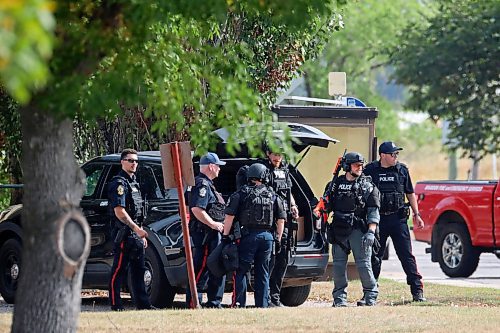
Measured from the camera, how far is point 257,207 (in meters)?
12.3

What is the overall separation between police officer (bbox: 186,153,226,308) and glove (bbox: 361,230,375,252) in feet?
4.97

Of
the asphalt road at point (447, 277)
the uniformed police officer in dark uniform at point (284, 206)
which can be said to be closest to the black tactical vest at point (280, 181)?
the uniformed police officer in dark uniform at point (284, 206)

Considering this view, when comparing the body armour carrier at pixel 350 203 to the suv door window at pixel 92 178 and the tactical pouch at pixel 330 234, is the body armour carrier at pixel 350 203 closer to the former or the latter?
the tactical pouch at pixel 330 234

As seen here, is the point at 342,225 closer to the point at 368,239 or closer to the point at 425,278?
the point at 368,239

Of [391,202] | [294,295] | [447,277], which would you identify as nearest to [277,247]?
[294,295]

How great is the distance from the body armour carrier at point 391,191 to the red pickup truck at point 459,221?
169 inches

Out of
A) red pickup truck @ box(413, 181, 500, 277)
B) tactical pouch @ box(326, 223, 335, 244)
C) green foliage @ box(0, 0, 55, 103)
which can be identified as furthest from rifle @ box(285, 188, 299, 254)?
green foliage @ box(0, 0, 55, 103)

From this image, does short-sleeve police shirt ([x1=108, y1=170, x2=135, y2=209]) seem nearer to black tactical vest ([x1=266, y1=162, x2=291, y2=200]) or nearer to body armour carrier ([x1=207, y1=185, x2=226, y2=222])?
body armour carrier ([x1=207, y1=185, x2=226, y2=222])

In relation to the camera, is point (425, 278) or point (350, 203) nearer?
point (350, 203)

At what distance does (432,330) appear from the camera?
395 inches

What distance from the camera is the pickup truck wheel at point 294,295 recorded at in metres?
14.1

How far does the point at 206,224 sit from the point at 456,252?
6.75m

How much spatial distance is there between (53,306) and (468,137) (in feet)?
94.5

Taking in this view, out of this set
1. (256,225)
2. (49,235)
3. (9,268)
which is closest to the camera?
(49,235)
